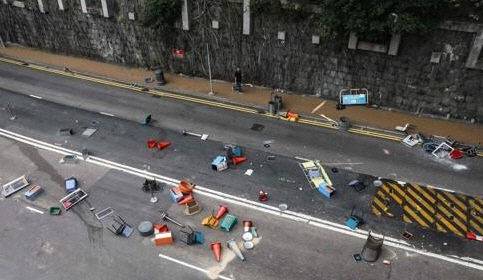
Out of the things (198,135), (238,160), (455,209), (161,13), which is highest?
(161,13)

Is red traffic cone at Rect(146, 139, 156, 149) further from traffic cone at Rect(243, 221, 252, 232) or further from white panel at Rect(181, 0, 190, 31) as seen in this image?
white panel at Rect(181, 0, 190, 31)

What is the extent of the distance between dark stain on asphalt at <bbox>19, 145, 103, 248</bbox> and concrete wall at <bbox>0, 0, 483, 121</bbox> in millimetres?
9667

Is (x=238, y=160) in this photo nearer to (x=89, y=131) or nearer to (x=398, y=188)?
(x=398, y=188)

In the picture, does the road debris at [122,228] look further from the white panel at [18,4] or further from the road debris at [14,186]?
the white panel at [18,4]

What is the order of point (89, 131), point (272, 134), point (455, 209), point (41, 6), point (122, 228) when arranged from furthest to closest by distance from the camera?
point (41, 6) → point (89, 131) → point (272, 134) → point (455, 209) → point (122, 228)

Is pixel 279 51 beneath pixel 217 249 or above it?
above

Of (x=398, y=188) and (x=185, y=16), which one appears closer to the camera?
(x=398, y=188)

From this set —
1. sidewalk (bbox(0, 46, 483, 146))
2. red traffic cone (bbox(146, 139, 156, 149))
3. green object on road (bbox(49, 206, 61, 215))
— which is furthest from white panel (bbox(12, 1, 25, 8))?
green object on road (bbox(49, 206, 61, 215))

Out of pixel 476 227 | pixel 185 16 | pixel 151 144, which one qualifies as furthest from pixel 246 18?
pixel 476 227

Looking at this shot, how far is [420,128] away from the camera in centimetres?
1777

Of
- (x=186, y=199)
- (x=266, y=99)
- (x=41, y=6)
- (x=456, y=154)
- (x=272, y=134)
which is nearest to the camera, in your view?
(x=186, y=199)

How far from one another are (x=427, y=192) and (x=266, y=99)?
9436 millimetres

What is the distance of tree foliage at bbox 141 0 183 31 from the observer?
20594mm

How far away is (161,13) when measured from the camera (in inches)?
822
